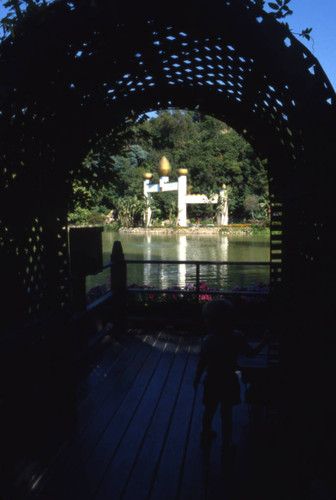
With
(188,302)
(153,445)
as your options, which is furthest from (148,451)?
(188,302)

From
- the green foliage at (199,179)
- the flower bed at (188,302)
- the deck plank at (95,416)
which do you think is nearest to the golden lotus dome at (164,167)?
the green foliage at (199,179)

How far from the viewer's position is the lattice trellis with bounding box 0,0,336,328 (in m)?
2.11

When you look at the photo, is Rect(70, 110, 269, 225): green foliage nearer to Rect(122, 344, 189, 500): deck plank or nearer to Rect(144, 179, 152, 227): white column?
Rect(144, 179, 152, 227): white column

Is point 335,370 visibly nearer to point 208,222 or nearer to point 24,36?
point 24,36

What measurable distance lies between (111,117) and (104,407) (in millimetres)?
2836

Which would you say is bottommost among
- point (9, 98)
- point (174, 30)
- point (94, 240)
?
point (94, 240)

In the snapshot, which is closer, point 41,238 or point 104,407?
point 41,238

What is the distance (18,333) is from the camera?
106 inches

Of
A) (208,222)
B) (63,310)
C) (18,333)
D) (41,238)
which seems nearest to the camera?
(18,333)

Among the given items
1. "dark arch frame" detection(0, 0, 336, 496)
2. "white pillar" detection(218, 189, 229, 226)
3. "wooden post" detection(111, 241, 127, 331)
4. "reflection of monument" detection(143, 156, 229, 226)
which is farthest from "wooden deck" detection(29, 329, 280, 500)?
"white pillar" detection(218, 189, 229, 226)

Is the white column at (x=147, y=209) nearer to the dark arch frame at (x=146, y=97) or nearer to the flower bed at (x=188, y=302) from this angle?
the flower bed at (x=188, y=302)

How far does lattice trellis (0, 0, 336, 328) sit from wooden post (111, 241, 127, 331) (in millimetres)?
2739

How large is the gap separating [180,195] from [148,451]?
4224 centimetres

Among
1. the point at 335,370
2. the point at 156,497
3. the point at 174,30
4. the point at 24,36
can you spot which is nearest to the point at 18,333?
the point at 156,497
